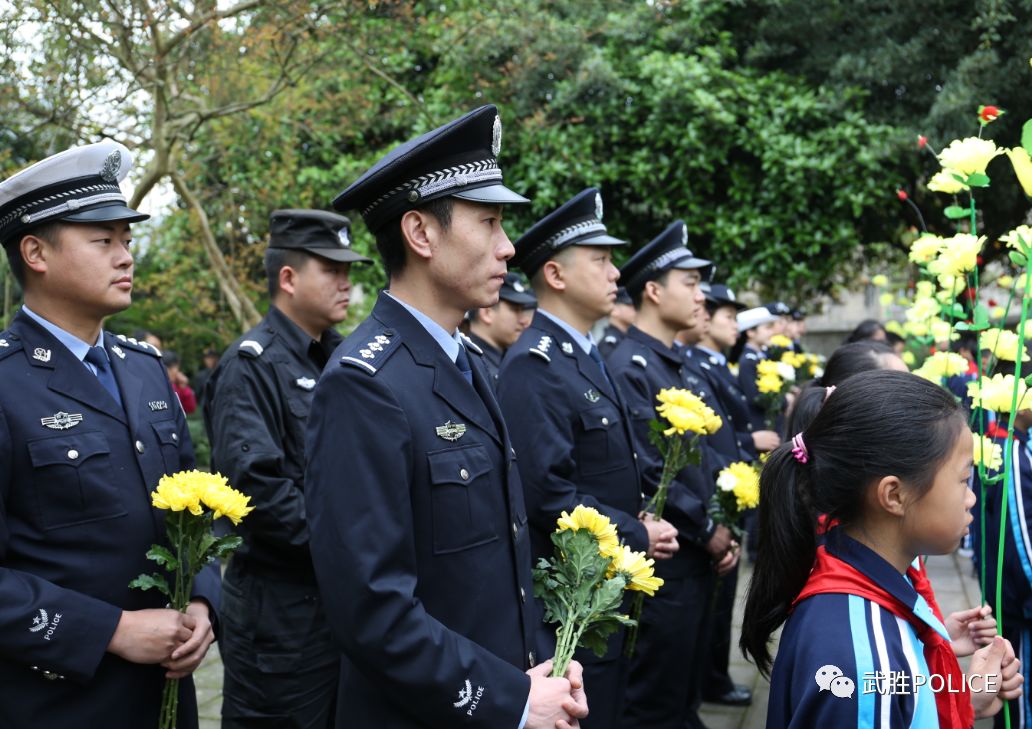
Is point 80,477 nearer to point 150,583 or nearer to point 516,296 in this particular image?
point 150,583

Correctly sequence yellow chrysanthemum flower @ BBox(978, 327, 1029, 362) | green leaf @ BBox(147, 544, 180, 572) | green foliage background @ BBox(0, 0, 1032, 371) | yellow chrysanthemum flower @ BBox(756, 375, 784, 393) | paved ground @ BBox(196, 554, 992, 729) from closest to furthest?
green leaf @ BBox(147, 544, 180, 572), yellow chrysanthemum flower @ BBox(978, 327, 1029, 362), paved ground @ BBox(196, 554, 992, 729), yellow chrysanthemum flower @ BBox(756, 375, 784, 393), green foliage background @ BBox(0, 0, 1032, 371)

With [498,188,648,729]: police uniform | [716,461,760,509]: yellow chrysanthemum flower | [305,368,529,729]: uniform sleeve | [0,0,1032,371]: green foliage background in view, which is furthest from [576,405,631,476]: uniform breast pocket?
[0,0,1032,371]: green foliage background

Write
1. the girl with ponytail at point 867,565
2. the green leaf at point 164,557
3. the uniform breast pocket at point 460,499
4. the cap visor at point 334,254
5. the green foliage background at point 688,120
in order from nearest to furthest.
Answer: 1. the girl with ponytail at point 867,565
2. the uniform breast pocket at point 460,499
3. the green leaf at point 164,557
4. the cap visor at point 334,254
5. the green foliage background at point 688,120

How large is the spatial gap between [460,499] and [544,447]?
1414 mm

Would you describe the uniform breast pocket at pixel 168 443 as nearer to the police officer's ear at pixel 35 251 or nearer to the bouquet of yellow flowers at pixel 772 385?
the police officer's ear at pixel 35 251

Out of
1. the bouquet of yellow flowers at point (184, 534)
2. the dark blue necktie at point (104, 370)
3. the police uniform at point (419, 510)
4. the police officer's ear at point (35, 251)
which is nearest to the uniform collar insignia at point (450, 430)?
the police uniform at point (419, 510)

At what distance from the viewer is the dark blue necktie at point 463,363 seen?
2.51 meters

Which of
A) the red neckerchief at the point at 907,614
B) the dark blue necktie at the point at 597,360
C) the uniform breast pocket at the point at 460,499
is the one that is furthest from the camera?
the dark blue necktie at the point at 597,360

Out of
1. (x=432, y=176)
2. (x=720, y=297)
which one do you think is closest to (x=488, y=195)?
(x=432, y=176)

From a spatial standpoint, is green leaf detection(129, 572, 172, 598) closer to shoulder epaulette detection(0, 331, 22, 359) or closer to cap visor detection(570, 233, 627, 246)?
shoulder epaulette detection(0, 331, 22, 359)

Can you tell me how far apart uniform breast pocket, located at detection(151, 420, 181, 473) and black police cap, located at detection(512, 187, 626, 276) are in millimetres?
1871

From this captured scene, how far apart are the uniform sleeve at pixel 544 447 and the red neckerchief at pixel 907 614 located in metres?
1.42

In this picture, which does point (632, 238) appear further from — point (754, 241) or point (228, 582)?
point (228, 582)

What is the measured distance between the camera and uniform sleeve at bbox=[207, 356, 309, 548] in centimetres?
350
